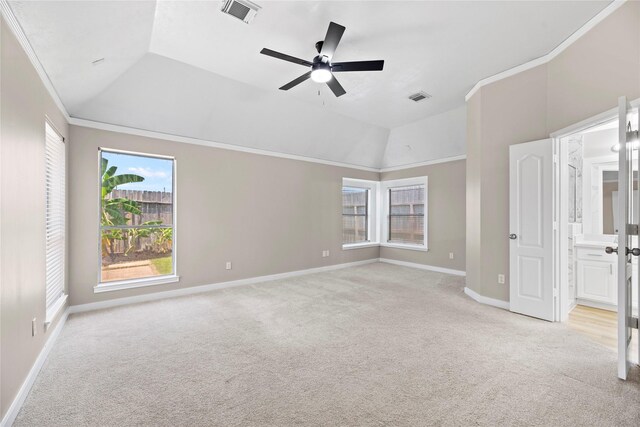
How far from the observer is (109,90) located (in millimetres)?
3582

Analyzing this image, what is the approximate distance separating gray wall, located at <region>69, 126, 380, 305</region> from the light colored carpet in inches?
33.0

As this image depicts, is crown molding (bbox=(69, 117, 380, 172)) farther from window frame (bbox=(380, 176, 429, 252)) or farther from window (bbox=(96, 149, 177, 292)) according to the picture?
window frame (bbox=(380, 176, 429, 252))

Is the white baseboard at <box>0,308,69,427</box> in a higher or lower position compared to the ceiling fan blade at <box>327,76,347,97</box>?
lower

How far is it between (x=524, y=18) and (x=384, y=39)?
134 centimetres

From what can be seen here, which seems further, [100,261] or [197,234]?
[197,234]

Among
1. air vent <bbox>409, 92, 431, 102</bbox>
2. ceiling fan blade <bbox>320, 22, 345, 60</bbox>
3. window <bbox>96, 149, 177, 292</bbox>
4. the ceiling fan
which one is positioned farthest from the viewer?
air vent <bbox>409, 92, 431, 102</bbox>

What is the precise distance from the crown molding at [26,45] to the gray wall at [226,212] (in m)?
0.98

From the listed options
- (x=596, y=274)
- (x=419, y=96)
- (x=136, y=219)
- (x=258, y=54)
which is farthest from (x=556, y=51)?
(x=136, y=219)

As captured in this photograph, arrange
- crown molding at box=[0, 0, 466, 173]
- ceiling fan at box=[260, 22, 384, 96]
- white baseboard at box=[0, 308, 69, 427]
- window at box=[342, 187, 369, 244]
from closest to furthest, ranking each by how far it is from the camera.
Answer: white baseboard at box=[0, 308, 69, 427], crown molding at box=[0, 0, 466, 173], ceiling fan at box=[260, 22, 384, 96], window at box=[342, 187, 369, 244]

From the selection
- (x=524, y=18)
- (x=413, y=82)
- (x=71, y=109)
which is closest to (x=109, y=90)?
(x=71, y=109)

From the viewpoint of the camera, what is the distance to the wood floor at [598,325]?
287 cm

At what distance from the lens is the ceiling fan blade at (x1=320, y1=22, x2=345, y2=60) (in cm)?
240

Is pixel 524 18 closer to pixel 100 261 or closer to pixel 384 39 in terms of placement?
pixel 384 39

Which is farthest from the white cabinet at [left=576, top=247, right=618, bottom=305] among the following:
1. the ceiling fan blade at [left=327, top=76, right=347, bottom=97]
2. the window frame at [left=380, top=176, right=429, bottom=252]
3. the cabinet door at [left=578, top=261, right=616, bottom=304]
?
the ceiling fan blade at [left=327, top=76, right=347, bottom=97]
